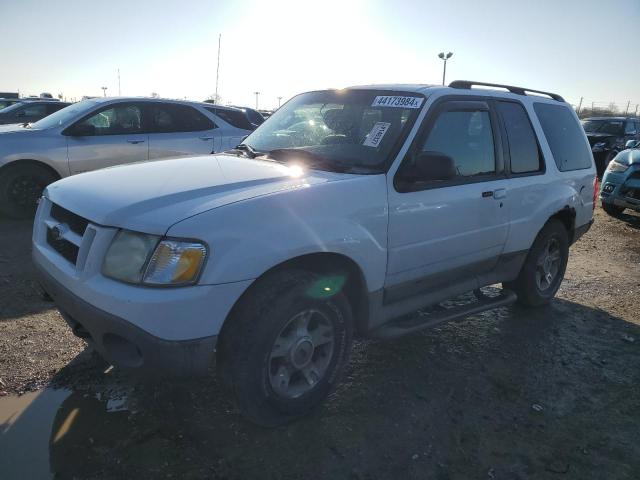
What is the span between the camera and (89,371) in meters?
3.25

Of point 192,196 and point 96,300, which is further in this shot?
point 192,196

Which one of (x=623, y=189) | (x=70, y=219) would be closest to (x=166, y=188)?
(x=70, y=219)

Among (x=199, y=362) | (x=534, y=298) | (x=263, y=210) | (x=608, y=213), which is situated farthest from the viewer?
(x=608, y=213)

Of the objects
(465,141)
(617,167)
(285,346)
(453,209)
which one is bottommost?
(285,346)

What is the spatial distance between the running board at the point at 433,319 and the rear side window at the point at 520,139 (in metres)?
1.05

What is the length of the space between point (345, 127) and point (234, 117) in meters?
4.86

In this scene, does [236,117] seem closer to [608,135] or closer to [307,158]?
[307,158]

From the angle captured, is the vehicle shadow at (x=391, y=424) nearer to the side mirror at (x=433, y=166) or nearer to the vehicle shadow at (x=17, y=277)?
the vehicle shadow at (x=17, y=277)

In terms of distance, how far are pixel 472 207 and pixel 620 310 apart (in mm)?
2427

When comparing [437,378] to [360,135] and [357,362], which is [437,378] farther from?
[360,135]

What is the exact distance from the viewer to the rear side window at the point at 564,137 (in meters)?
4.49

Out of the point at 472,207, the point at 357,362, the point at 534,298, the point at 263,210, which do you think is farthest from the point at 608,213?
the point at 263,210

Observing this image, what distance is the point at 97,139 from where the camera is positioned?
6781mm

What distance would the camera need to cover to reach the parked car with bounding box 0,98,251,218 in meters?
6.44
